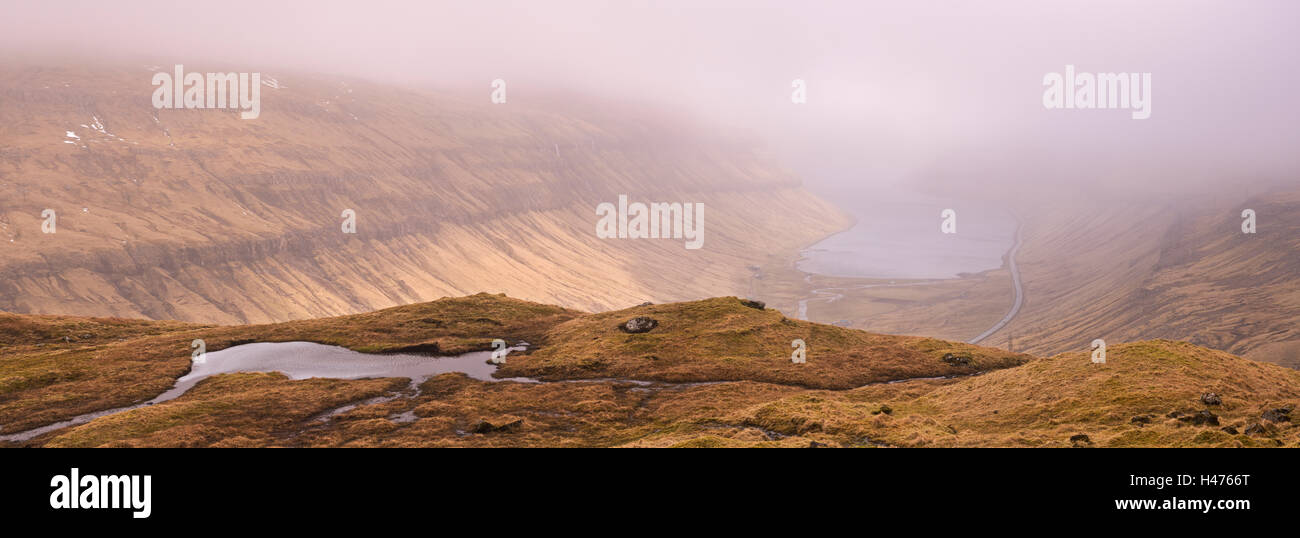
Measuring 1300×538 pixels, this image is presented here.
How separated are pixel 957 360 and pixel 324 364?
65235 mm

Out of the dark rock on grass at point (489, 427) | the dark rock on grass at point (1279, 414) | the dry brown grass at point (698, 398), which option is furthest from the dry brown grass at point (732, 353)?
the dark rock on grass at point (1279, 414)

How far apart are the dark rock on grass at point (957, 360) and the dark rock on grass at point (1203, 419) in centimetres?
3473

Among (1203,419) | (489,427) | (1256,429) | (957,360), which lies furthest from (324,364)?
(1256,429)

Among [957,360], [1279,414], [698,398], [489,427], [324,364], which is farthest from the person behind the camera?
[957,360]

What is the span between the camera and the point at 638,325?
9244cm

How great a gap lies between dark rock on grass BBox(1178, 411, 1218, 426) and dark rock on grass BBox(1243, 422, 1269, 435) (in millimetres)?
2028

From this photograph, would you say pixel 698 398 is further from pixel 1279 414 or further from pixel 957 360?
pixel 1279 414

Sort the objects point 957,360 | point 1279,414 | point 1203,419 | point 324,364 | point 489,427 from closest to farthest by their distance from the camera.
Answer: point 1279,414
point 1203,419
point 489,427
point 324,364
point 957,360

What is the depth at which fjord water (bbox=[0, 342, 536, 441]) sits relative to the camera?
7900cm
